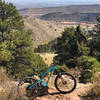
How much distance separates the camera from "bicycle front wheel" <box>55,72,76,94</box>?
181 inches

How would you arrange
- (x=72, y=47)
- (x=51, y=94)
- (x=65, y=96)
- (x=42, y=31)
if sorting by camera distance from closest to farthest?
1. (x=65, y=96)
2. (x=51, y=94)
3. (x=72, y=47)
4. (x=42, y=31)

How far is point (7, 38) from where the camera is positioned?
17.6m

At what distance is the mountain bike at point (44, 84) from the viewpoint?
439cm

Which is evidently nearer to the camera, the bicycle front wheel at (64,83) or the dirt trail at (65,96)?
the dirt trail at (65,96)

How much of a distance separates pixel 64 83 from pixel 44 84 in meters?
0.68

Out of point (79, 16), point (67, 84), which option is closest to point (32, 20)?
point (79, 16)

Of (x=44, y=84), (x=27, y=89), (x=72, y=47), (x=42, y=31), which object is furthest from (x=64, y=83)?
(x=42, y=31)

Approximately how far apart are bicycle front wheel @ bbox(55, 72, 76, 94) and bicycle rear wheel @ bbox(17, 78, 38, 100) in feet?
2.33

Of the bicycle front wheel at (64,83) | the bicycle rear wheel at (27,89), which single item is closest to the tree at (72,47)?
the bicycle front wheel at (64,83)

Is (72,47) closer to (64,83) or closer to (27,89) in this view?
(64,83)

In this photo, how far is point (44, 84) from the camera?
4508 millimetres

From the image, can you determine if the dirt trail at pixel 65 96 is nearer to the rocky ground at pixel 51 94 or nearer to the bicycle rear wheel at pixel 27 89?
the rocky ground at pixel 51 94

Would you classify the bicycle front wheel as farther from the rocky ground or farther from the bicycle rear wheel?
the bicycle rear wheel

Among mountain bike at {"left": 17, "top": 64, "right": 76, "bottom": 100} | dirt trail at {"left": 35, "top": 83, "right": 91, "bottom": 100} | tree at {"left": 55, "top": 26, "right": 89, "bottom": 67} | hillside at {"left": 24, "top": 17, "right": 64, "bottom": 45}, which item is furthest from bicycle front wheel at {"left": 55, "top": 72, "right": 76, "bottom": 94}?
A: hillside at {"left": 24, "top": 17, "right": 64, "bottom": 45}
